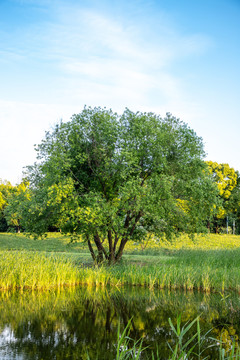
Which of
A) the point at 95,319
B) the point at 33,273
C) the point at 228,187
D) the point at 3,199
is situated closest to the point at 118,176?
the point at 33,273

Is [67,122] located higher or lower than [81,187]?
higher

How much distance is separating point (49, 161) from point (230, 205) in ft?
118

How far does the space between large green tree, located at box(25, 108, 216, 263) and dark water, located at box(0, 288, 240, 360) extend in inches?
111

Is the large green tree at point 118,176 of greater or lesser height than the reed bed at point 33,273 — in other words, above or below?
above

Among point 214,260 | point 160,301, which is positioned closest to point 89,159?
point 160,301

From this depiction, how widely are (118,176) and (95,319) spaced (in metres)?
6.22

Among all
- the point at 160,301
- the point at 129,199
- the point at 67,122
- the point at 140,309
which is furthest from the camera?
the point at 67,122

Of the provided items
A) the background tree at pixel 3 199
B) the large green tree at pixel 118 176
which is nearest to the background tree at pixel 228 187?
the background tree at pixel 3 199

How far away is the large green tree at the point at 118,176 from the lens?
40.8 feet

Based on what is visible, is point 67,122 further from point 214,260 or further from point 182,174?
point 214,260

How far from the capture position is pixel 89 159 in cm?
1335

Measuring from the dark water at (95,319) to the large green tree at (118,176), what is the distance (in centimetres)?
282

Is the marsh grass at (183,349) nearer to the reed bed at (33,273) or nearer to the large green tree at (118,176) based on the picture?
the large green tree at (118,176)

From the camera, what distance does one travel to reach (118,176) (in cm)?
1346
